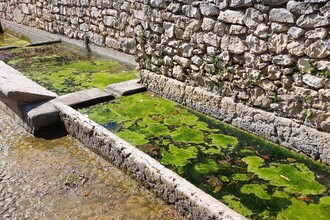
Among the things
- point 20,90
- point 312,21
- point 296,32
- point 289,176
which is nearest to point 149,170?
point 289,176

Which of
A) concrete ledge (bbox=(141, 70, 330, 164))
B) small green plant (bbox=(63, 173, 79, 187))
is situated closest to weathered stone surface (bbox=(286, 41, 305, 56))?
concrete ledge (bbox=(141, 70, 330, 164))

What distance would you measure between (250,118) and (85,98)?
237cm

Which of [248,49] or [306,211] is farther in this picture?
[248,49]

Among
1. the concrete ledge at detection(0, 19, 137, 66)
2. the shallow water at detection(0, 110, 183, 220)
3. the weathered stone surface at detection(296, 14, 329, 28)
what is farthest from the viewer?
the concrete ledge at detection(0, 19, 137, 66)

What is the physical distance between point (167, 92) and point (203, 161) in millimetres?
1788

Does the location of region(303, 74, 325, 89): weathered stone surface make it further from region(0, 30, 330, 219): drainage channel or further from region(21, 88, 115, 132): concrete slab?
region(21, 88, 115, 132): concrete slab

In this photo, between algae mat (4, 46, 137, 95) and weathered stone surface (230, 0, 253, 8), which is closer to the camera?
weathered stone surface (230, 0, 253, 8)

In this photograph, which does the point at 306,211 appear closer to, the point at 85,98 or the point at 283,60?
the point at 283,60

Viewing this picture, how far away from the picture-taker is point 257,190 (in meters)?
3.08

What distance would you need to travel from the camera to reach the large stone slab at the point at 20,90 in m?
4.45

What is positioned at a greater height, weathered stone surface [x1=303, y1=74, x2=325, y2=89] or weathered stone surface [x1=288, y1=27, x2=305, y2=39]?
weathered stone surface [x1=288, y1=27, x2=305, y2=39]

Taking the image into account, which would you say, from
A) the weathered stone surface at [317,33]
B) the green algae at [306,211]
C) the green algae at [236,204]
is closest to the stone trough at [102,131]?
the green algae at [236,204]

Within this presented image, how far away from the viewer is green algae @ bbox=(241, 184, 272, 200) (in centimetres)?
301

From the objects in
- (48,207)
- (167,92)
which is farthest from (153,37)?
(48,207)
